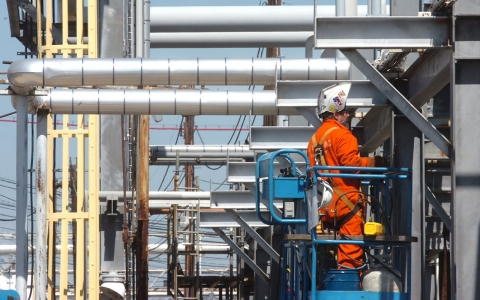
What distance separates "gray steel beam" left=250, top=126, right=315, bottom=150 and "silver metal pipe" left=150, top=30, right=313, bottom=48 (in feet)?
22.1

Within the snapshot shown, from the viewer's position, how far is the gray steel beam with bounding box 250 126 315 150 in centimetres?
1430

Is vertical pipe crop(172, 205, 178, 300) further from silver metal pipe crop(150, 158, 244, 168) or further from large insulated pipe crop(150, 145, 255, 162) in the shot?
silver metal pipe crop(150, 158, 244, 168)

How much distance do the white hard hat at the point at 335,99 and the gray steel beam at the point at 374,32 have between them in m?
0.70

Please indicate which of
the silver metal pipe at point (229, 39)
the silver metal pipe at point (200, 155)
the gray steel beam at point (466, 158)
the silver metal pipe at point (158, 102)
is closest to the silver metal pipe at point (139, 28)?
the silver metal pipe at point (158, 102)

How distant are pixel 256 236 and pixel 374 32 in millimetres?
9325

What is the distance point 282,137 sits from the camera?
47.4ft

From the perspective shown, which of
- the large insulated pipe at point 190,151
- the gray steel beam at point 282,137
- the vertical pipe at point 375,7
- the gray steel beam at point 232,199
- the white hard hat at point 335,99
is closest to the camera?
the white hard hat at point 335,99

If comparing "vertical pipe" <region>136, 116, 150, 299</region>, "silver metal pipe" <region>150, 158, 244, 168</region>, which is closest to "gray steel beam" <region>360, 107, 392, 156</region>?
"vertical pipe" <region>136, 116, 150, 299</region>

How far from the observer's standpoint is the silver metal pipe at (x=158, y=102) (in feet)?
45.3

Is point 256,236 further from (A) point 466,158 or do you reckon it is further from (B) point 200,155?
(B) point 200,155

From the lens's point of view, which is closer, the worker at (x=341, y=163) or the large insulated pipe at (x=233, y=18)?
the worker at (x=341, y=163)

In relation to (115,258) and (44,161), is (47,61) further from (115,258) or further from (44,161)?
(115,258)

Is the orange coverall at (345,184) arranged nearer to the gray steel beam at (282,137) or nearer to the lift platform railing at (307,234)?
A: the lift platform railing at (307,234)

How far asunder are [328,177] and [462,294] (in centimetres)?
180
